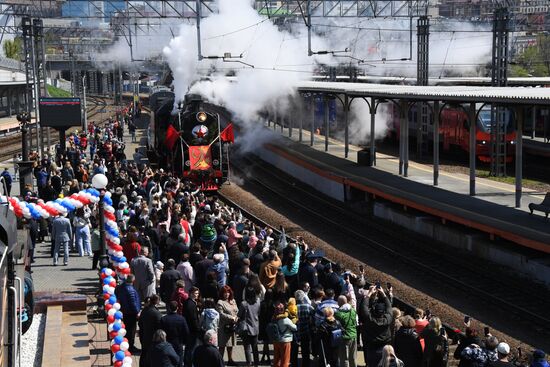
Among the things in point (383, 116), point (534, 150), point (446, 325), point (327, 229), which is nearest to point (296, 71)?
point (383, 116)

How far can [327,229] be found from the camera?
26.0 metres

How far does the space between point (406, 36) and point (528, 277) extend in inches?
2285

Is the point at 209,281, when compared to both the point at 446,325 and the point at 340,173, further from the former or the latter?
the point at 340,173

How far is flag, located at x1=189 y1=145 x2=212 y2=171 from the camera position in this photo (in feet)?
100

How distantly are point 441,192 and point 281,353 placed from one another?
15.7 metres

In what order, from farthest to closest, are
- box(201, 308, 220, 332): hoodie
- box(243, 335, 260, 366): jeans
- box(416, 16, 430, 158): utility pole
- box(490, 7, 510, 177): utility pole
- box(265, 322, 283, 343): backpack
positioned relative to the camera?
box(416, 16, 430, 158): utility pole, box(490, 7, 510, 177): utility pole, box(243, 335, 260, 366): jeans, box(265, 322, 283, 343): backpack, box(201, 308, 220, 332): hoodie

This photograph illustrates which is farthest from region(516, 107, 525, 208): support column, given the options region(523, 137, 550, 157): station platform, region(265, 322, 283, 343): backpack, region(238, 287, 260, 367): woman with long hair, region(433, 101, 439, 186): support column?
region(523, 137, 550, 157): station platform

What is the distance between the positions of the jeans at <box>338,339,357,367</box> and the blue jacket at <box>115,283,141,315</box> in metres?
2.95

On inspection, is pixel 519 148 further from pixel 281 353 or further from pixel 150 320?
pixel 150 320

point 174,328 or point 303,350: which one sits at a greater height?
point 174,328

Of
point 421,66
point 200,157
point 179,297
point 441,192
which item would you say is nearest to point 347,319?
point 179,297

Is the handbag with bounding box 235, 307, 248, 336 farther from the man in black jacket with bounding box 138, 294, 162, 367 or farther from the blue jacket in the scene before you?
the blue jacket

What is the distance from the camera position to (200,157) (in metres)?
30.8

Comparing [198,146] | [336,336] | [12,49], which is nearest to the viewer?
[336,336]
